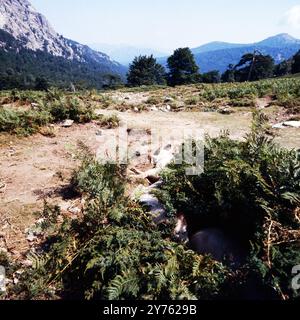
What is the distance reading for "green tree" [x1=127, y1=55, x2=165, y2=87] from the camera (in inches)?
3004

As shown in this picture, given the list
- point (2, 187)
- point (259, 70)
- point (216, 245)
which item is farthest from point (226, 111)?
point (259, 70)

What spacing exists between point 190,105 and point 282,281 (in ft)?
42.7

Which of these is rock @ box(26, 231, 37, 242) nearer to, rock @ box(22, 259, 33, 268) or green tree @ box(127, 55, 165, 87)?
rock @ box(22, 259, 33, 268)

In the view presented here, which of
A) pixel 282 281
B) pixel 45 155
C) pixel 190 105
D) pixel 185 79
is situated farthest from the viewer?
pixel 185 79

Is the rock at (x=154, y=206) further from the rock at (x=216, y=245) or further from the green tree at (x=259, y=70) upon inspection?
the green tree at (x=259, y=70)

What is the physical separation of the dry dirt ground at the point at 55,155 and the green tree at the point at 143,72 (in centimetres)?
6339

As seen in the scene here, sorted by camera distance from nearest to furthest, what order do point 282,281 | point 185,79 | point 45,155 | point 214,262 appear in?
point 282,281 < point 214,262 < point 45,155 < point 185,79

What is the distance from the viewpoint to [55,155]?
8828mm

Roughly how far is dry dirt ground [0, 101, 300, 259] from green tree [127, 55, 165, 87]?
208ft

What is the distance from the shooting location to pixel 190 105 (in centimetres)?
1645

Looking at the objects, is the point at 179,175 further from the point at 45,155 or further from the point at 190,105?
the point at 190,105

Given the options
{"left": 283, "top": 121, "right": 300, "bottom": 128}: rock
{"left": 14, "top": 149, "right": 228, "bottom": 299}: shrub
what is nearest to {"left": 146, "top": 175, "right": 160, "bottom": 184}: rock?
{"left": 14, "top": 149, "right": 228, "bottom": 299}: shrub

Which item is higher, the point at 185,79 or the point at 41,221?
the point at 41,221

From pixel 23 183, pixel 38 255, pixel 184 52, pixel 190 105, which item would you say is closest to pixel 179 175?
pixel 38 255
